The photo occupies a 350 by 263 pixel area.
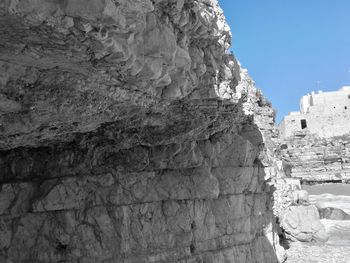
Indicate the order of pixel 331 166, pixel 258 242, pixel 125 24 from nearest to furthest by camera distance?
pixel 125 24 → pixel 258 242 → pixel 331 166

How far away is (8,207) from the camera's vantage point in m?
6.58

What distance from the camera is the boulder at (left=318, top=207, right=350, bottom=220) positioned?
51.7ft

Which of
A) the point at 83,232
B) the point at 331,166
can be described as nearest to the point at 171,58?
the point at 83,232

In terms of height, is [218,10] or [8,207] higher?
[218,10]

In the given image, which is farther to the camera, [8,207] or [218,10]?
[8,207]

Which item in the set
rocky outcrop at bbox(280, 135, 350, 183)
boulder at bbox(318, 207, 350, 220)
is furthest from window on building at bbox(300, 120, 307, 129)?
boulder at bbox(318, 207, 350, 220)

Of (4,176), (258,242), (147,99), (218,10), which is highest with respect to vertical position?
(218,10)

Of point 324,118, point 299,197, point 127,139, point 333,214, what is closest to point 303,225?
point 299,197

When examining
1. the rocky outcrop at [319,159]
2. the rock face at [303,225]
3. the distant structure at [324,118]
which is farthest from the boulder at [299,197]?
the distant structure at [324,118]

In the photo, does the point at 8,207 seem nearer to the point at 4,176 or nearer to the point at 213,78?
the point at 4,176

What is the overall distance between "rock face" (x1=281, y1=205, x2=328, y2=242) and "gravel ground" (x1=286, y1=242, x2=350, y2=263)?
0.37 metres

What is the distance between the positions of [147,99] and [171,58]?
92 centimetres

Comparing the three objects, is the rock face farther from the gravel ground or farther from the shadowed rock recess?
the shadowed rock recess

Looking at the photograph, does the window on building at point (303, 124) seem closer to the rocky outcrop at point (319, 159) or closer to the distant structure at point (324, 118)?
the distant structure at point (324, 118)
